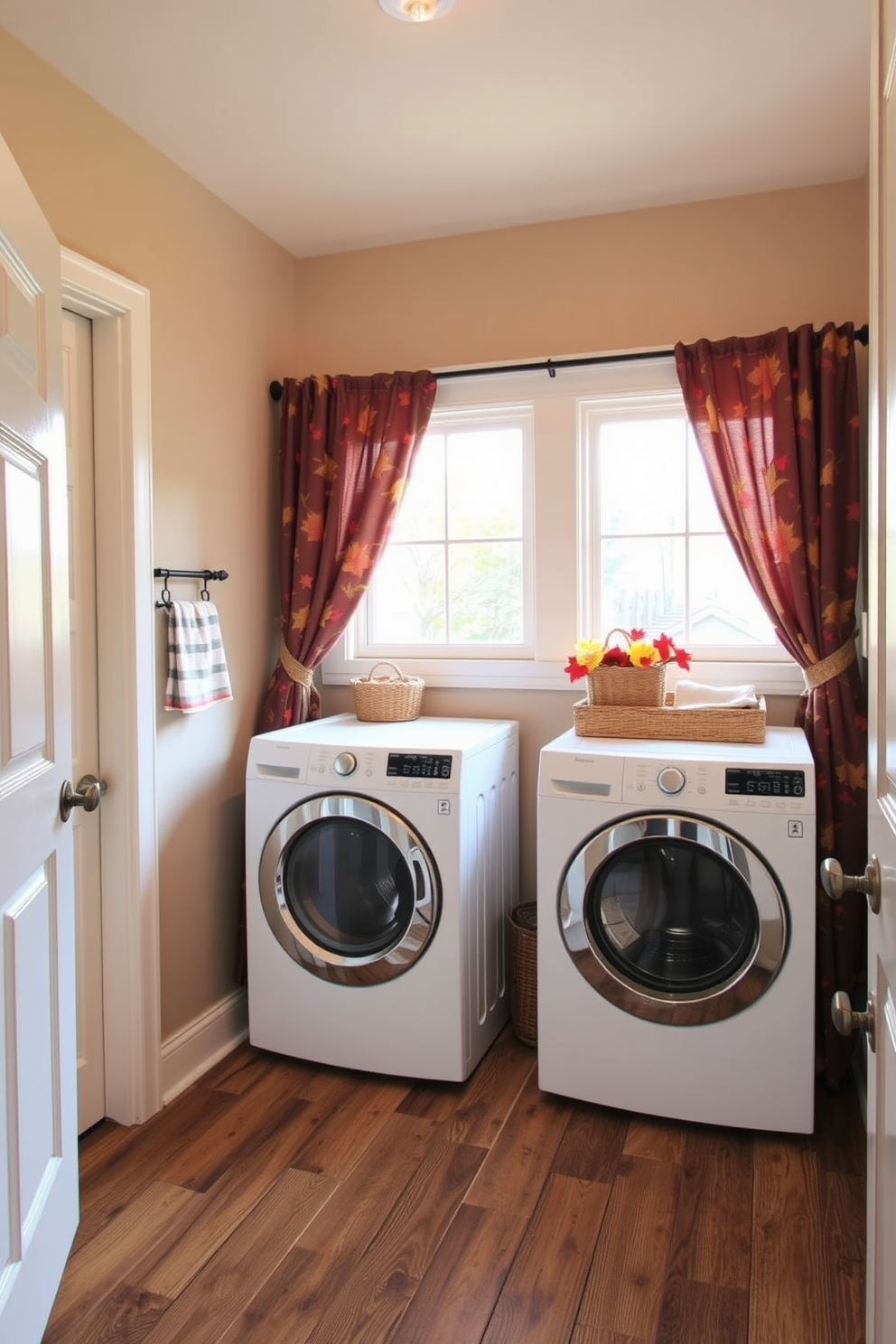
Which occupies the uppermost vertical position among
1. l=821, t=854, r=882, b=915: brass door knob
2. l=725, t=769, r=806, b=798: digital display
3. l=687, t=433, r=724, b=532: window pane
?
l=687, t=433, r=724, b=532: window pane

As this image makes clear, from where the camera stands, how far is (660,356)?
Answer: 8.68ft

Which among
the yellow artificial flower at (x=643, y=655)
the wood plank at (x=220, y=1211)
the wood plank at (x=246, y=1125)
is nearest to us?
the wood plank at (x=220, y=1211)

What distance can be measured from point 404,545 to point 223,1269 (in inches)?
81.9

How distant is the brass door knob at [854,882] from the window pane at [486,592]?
1914 millimetres

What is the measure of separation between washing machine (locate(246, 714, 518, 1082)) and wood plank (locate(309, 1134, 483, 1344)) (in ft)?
1.01

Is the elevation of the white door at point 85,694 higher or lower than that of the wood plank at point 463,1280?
higher

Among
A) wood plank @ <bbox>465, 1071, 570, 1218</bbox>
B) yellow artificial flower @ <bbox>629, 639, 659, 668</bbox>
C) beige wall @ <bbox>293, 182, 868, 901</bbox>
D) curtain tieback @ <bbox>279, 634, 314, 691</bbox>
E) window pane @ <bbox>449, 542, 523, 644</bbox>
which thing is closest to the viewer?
wood plank @ <bbox>465, 1071, 570, 1218</bbox>

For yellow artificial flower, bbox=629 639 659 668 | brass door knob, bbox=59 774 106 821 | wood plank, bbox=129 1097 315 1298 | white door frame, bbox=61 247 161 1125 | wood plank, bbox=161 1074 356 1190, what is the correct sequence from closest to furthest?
brass door knob, bbox=59 774 106 821 < wood plank, bbox=129 1097 315 1298 < wood plank, bbox=161 1074 356 1190 < white door frame, bbox=61 247 161 1125 < yellow artificial flower, bbox=629 639 659 668

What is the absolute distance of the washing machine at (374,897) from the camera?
233 centimetres

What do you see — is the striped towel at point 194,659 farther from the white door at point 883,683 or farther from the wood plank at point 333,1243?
the white door at point 883,683

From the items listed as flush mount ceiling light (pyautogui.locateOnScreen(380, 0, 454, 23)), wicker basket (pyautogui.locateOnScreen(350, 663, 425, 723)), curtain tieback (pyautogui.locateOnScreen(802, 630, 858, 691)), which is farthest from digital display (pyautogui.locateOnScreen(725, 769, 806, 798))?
flush mount ceiling light (pyautogui.locateOnScreen(380, 0, 454, 23))

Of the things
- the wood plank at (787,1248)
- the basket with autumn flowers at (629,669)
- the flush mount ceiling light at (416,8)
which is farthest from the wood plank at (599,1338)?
the flush mount ceiling light at (416,8)

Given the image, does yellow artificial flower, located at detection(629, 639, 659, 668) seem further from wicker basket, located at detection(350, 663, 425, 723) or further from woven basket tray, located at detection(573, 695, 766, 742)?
wicker basket, located at detection(350, 663, 425, 723)

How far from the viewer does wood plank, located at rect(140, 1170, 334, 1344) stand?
1606mm
